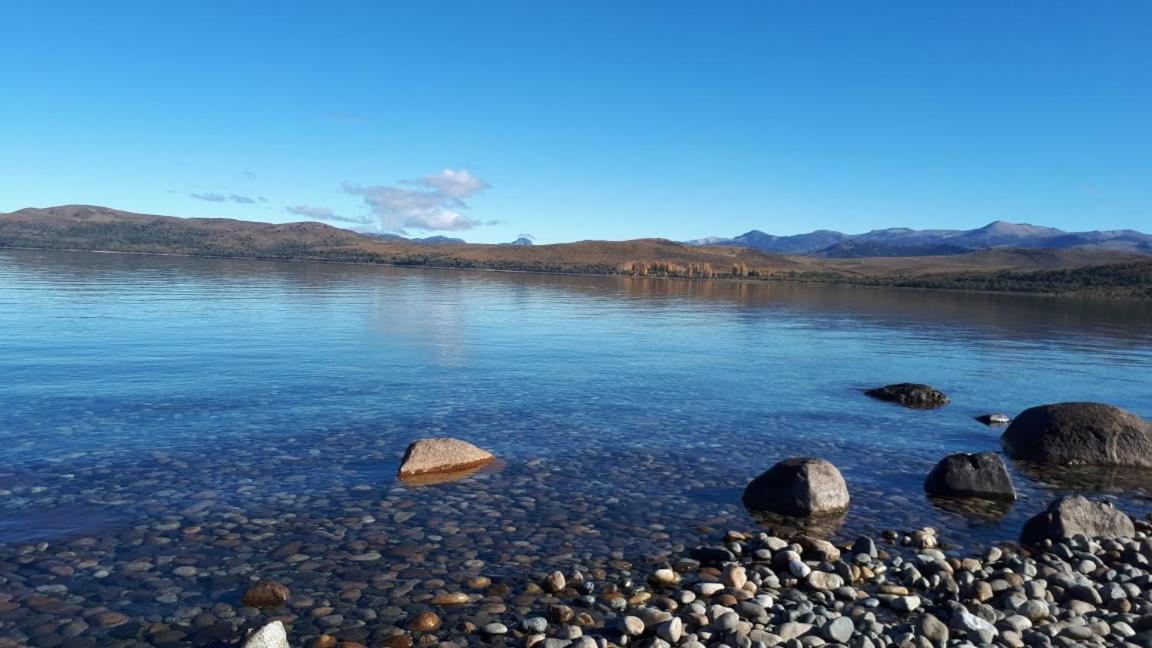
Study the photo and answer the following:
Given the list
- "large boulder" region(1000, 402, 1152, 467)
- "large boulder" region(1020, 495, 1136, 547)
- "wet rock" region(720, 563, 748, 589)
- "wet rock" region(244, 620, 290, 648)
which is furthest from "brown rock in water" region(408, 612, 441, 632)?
"large boulder" region(1000, 402, 1152, 467)

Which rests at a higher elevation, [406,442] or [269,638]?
[269,638]

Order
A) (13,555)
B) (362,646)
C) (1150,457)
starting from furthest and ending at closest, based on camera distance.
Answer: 1. (1150,457)
2. (13,555)
3. (362,646)

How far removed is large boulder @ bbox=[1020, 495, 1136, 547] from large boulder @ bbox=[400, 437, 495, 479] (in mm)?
9491

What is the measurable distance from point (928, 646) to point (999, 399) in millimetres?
21276

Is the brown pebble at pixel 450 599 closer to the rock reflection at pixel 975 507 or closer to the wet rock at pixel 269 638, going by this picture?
the wet rock at pixel 269 638

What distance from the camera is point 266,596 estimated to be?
9352mm

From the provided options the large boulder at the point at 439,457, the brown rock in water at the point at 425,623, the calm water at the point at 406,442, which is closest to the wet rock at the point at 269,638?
the calm water at the point at 406,442

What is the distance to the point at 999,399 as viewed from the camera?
2705 centimetres

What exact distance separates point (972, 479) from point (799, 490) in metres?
4.03

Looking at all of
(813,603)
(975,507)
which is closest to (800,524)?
(813,603)

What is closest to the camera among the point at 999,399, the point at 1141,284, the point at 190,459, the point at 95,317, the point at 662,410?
the point at 190,459

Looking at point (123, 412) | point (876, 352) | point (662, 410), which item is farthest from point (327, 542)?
point (876, 352)

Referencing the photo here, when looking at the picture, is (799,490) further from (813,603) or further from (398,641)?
(398,641)

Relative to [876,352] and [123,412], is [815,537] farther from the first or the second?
[876,352]
